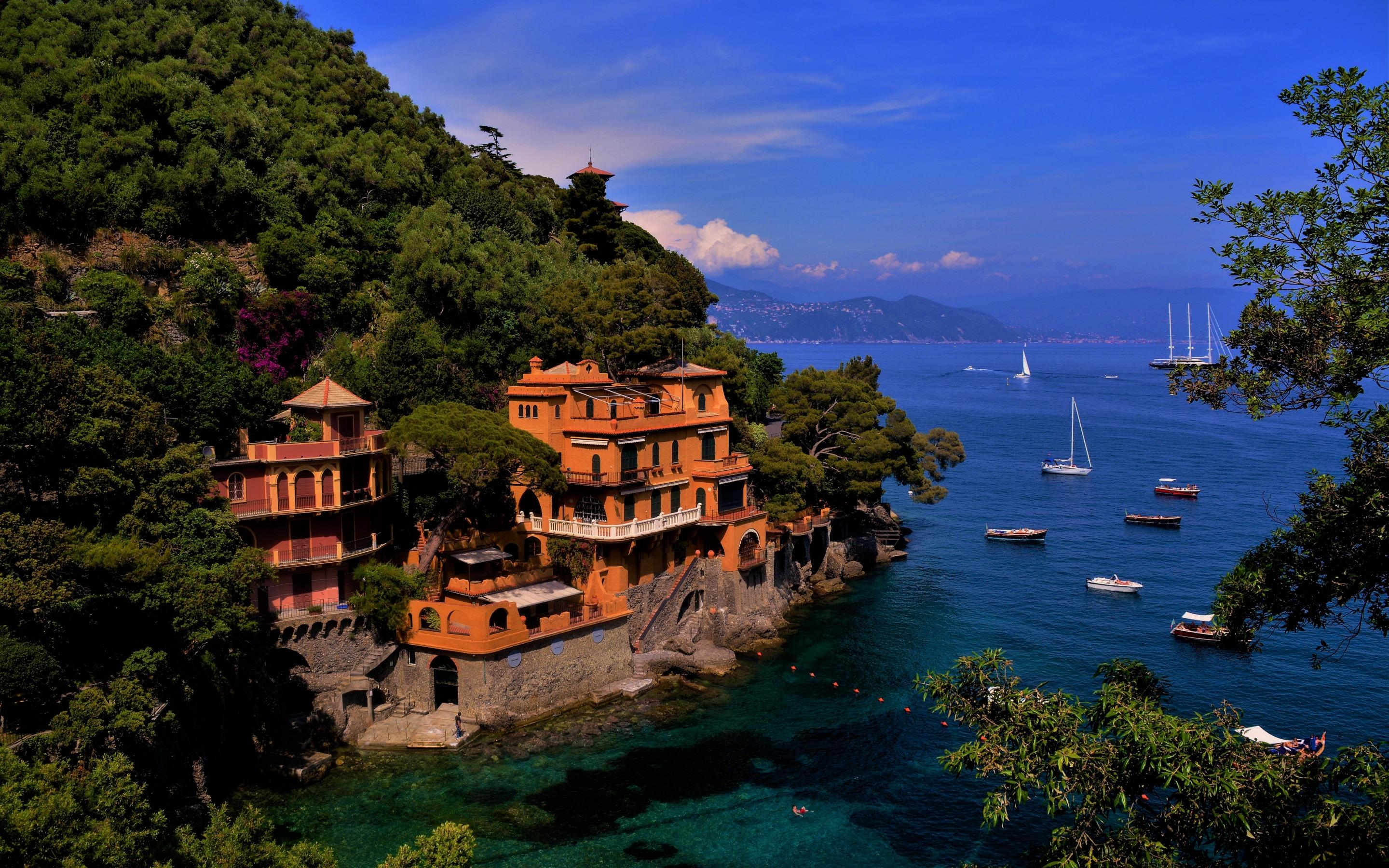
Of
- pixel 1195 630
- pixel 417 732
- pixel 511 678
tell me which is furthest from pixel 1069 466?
pixel 417 732

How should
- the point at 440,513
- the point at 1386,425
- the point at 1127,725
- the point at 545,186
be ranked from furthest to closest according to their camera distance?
the point at 545,186 → the point at 440,513 → the point at 1127,725 → the point at 1386,425

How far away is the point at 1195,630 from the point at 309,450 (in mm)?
41882

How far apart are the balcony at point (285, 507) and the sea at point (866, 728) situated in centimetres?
884

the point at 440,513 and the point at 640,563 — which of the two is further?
the point at 640,563

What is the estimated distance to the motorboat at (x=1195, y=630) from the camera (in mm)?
44938

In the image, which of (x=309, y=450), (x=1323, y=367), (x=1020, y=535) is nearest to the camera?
(x=1323, y=367)

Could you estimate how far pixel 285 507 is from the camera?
3238 cm

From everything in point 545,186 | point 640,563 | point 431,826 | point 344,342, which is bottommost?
point 431,826

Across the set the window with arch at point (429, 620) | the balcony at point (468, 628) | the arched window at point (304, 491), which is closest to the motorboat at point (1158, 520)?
the balcony at point (468, 628)

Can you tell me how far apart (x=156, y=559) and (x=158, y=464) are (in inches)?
156

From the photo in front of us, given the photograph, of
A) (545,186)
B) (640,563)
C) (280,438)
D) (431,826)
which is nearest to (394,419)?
(280,438)

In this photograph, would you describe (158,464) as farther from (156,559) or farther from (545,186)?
(545,186)

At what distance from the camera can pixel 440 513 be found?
38438 millimetres

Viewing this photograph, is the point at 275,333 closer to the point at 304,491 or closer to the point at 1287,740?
the point at 304,491
